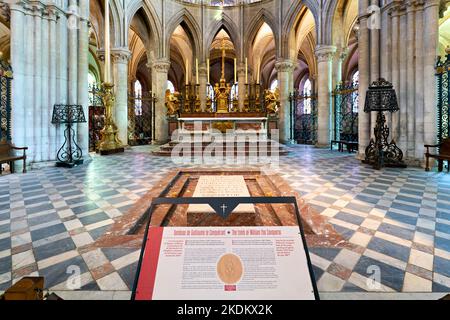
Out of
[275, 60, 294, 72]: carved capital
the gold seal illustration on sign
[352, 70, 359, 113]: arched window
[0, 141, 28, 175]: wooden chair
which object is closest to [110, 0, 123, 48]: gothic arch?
[0, 141, 28, 175]: wooden chair

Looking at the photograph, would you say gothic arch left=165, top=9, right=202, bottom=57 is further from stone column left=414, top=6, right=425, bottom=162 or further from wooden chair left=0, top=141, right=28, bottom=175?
stone column left=414, top=6, right=425, bottom=162

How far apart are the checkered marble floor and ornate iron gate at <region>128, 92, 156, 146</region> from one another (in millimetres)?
12606

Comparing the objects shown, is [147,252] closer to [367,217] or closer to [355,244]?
[355,244]

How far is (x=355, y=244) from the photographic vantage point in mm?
2633

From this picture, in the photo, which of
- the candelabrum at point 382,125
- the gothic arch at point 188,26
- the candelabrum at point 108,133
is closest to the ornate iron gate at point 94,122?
the candelabrum at point 108,133

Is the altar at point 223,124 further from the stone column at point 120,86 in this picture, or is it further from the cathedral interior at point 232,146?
the stone column at point 120,86

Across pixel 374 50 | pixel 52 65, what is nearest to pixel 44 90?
pixel 52 65

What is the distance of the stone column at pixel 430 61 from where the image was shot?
7395mm

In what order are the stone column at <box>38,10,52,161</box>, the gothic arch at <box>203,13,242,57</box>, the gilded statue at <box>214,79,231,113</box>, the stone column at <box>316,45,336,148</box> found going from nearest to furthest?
the stone column at <box>38,10,52,161</box>
the gilded statue at <box>214,79,231,113</box>
the stone column at <box>316,45,336,148</box>
the gothic arch at <box>203,13,242,57</box>

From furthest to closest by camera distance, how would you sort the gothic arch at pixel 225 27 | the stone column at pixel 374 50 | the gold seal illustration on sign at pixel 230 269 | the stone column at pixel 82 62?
the gothic arch at pixel 225 27 < the stone column at pixel 82 62 < the stone column at pixel 374 50 < the gold seal illustration on sign at pixel 230 269

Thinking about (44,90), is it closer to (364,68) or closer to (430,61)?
(364,68)

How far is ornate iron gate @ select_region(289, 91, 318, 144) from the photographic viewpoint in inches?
687

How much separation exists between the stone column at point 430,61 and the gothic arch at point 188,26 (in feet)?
50.1

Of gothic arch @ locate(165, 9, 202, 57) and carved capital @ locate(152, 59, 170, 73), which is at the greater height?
gothic arch @ locate(165, 9, 202, 57)
